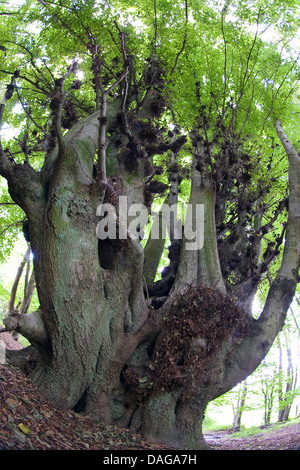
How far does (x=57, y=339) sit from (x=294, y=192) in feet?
15.0

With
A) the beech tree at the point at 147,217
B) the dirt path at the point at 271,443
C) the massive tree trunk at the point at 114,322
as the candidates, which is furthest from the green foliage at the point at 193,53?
the dirt path at the point at 271,443

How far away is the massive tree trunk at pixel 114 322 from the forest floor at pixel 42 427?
9.0 inches

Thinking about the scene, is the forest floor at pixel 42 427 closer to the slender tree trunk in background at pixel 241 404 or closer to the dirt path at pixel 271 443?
the dirt path at pixel 271 443

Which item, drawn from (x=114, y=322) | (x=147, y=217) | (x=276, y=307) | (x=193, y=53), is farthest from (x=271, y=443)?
(x=193, y=53)

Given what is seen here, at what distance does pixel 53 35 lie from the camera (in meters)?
6.50

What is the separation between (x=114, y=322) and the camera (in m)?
4.90

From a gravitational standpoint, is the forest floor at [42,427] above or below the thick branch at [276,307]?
below

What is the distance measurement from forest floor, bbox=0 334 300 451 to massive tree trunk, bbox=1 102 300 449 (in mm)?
228

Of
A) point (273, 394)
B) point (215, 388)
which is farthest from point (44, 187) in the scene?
point (273, 394)

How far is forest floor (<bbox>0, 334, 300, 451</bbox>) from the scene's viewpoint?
3.05m

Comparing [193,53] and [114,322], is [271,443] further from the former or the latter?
[193,53]

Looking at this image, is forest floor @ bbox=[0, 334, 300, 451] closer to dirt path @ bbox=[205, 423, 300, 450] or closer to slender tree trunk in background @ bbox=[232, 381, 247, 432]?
dirt path @ bbox=[205, 423, 300, 450]

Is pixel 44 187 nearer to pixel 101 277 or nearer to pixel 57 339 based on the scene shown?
pixel 101 277

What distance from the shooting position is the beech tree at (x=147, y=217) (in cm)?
453
